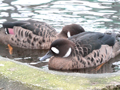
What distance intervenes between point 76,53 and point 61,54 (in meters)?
0.39

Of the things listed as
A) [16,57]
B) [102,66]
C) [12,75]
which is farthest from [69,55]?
[12,75]

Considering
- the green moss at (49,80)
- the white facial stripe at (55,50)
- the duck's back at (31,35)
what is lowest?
the duck's back at (31,35)

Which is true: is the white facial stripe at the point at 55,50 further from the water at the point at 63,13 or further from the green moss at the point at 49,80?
the green moss at the point at 49,80

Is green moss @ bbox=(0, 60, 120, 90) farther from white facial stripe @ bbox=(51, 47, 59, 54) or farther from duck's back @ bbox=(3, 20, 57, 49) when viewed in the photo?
duck's back @ bbox=(3, 20, 57, 49)

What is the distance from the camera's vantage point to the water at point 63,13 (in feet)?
31.8

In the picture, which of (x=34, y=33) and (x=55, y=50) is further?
(x=34, y=33)

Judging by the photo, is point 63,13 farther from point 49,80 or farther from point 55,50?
point 49,80

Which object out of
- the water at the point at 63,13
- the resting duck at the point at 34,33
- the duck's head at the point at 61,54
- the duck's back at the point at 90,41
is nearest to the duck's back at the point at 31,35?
the resting duck at the point at 34,33

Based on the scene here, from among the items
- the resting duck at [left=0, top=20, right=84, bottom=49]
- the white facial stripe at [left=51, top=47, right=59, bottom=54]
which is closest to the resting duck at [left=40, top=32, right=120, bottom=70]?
the white facial stripe at [left=51, top=47, right=59, bottom=54]

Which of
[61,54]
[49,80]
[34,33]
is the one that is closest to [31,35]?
[34,33]

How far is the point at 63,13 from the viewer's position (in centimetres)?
1117

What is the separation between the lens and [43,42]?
8625mm

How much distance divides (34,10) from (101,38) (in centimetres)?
497

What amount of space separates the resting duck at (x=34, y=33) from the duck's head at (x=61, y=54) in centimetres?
170
